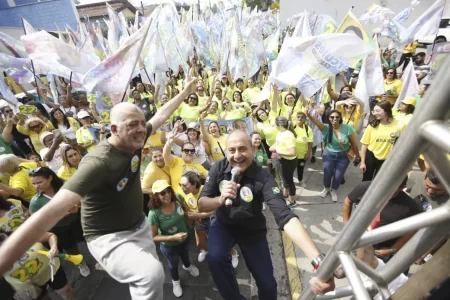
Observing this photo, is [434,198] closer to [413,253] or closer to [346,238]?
[413,253]

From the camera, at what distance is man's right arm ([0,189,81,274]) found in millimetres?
1146

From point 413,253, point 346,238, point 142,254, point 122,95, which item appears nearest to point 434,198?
point 413,253

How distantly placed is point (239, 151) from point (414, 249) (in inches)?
59.0

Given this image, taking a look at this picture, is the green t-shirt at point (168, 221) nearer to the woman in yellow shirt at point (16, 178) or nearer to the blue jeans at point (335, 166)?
the woman in yellow shirt at point (16, 178)

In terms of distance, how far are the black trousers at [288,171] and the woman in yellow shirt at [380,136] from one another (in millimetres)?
1218

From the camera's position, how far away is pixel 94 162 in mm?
1587

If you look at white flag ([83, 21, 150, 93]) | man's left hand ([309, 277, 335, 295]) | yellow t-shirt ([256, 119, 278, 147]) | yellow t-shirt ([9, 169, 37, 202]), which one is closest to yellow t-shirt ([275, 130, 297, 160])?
yellow t-shirt ([256, 119, 278, 147])

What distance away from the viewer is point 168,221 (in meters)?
3.01

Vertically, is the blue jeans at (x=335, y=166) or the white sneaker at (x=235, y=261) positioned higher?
the blue jeans at (x=335, y=166)

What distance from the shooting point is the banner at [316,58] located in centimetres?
467

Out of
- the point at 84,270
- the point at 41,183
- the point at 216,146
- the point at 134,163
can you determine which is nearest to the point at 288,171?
the point at 216,146

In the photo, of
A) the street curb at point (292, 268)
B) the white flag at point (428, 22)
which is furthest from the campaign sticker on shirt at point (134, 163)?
the white flag at point (428, 22)

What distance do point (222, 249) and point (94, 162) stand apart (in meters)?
1.44

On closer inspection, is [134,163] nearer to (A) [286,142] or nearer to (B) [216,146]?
(B) [216,146]
